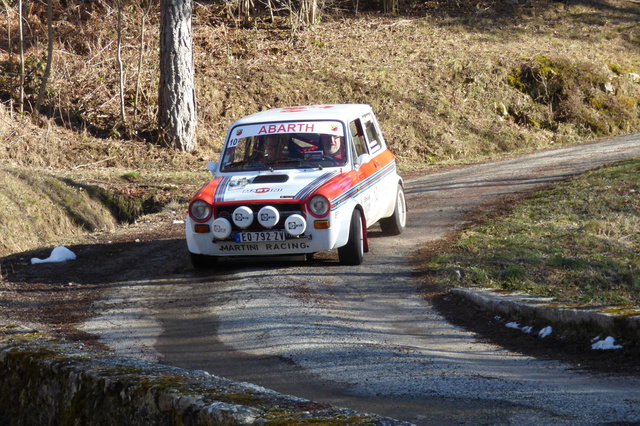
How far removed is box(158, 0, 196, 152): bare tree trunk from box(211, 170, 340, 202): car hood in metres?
10.1

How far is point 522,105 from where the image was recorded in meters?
25.1

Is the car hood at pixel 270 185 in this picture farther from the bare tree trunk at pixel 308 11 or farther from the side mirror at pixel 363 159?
the bare tree trunk at pixel 308 11

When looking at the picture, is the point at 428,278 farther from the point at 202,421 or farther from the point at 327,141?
the point at 202,421

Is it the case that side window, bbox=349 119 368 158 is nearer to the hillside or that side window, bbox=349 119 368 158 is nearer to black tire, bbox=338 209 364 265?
black tire, bbox=338 209 364 265

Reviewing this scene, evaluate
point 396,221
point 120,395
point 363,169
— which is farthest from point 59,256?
point 120,395

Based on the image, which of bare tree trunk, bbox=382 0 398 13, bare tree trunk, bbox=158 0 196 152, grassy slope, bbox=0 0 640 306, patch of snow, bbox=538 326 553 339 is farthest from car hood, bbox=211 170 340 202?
bare tree trunk, bbox=382 0 398 13

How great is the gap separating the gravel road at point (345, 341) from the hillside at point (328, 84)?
6.16m

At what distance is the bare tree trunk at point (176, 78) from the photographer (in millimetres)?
19094

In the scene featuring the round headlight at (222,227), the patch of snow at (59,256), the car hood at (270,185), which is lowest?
the patch of snow at (59,256)

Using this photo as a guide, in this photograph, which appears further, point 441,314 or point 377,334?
point 441,314

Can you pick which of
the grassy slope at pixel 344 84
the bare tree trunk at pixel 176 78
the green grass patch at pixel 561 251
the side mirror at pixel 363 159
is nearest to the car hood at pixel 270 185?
the side mirror at pixel 363 159

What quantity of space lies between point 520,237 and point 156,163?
424 inches

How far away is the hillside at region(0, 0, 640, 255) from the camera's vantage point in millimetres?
18031

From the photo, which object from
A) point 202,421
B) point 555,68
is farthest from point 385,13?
point 202,421
